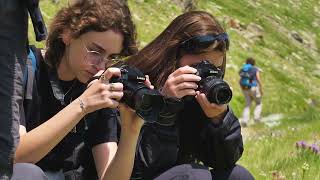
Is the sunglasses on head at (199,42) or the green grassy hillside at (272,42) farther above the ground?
the sunglasses on head at (199,42)

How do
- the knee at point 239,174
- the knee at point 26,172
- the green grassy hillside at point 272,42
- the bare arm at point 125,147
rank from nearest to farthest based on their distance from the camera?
the knee at point 26,172, the bare arm at point 125,147, the knee at point 239,174, the green grassy hillside at point 272,42

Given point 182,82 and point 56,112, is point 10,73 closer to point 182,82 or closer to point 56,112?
point 56,112

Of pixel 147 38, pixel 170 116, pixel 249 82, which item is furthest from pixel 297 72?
pixel 170 116

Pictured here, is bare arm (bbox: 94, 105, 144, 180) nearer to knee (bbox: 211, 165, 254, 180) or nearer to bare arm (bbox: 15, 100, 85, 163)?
bare arm (bbox: 15, 100, 85, 163)

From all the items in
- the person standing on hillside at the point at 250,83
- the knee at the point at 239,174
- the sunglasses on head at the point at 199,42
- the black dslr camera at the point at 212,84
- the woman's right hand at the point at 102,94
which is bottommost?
the person standing on hillside at the point at 250,83

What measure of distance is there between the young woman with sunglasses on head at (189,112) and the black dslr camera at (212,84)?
0.05 m

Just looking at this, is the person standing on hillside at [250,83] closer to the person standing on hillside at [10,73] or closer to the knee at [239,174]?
the knee at [239,174]

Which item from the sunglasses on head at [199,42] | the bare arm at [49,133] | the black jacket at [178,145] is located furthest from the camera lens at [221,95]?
the bare arm at [49,133]

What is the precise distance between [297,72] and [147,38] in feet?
38.4

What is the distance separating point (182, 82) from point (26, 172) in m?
1.24

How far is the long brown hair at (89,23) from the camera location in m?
4.10

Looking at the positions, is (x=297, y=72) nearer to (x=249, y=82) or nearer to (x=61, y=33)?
(x=249, y=82)

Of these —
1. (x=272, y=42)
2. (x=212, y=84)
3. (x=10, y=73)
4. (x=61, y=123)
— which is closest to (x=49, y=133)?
(x=61, y=123)

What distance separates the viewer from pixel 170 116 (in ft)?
12.8
